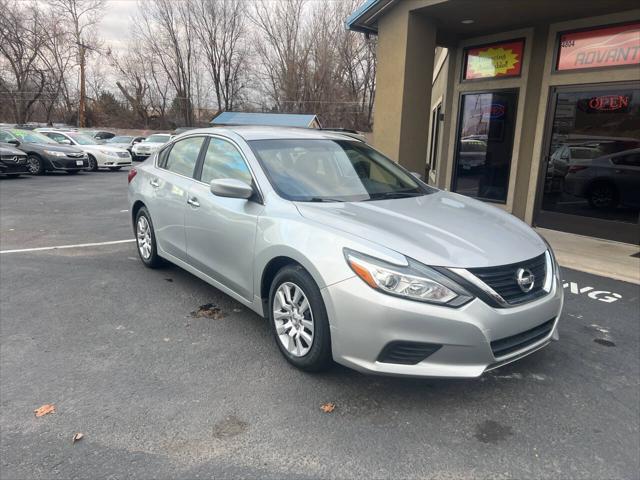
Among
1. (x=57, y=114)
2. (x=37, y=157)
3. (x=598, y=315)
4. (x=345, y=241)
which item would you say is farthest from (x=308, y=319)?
(x=57, y=114)

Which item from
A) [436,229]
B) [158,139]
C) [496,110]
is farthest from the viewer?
[158,139]

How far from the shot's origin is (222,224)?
3.93 meters

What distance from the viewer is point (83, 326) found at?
159 inches

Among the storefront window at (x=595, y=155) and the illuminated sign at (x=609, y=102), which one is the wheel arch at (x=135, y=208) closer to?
the storefront window at (x=595, y=155)

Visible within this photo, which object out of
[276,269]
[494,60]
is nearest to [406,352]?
[276,269]

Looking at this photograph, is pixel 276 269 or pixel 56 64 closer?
pixel 276 269

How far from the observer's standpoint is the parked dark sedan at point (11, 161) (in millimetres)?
14103

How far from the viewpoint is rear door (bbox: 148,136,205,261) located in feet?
15.1

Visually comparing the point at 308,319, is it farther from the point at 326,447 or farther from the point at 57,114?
the point at 57,114

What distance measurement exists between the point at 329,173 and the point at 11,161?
1391 cm

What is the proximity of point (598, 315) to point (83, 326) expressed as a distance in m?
4.64

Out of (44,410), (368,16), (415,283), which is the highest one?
(368,16)

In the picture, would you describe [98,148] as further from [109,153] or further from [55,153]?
[55,153]

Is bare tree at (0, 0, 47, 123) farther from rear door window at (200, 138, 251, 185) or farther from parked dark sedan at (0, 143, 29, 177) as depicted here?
rear door window at (200, 138, 251, 185)
